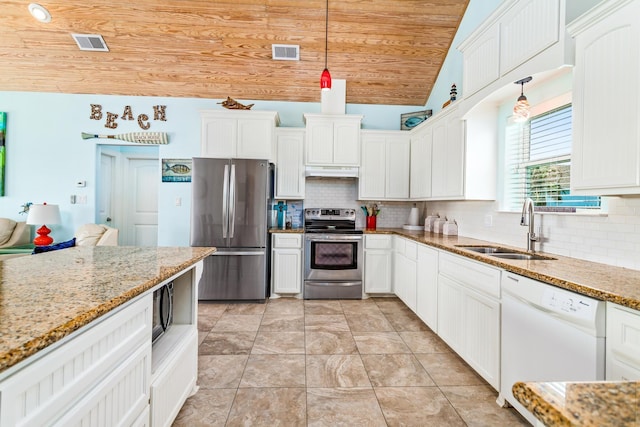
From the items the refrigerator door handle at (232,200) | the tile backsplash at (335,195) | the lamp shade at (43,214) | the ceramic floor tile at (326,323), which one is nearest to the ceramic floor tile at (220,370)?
the ceramic floor tile at (326,323)

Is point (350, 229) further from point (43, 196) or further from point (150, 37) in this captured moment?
point (43, 196)

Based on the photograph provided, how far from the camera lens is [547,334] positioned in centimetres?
150

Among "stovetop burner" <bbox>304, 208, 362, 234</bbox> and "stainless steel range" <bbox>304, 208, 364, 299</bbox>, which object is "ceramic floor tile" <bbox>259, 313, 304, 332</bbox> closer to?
"stainless steel range" <bbox>304, 208, 364, 299</bbox>

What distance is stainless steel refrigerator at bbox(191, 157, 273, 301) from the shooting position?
3.76 meters

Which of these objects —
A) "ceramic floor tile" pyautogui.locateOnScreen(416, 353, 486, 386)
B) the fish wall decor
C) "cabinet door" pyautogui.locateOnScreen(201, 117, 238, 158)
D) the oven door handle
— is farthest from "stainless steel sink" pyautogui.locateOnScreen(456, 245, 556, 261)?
the fish wall decor

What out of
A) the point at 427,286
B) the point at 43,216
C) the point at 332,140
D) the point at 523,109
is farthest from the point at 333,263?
the point at 43,216

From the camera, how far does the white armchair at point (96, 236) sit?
3875 mm

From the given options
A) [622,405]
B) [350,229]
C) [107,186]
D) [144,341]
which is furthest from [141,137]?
[622,405]

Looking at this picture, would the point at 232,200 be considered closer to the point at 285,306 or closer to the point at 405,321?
the point at 285,306

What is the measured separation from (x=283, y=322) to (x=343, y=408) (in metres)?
1.46

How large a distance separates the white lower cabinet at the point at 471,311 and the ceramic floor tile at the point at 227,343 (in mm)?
1686

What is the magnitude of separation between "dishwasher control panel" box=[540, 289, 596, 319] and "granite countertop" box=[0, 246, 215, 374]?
5.84 ft

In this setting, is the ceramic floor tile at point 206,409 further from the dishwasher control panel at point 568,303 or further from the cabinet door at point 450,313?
the dishwasher control panel at point 568,303

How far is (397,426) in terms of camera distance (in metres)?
1.71
